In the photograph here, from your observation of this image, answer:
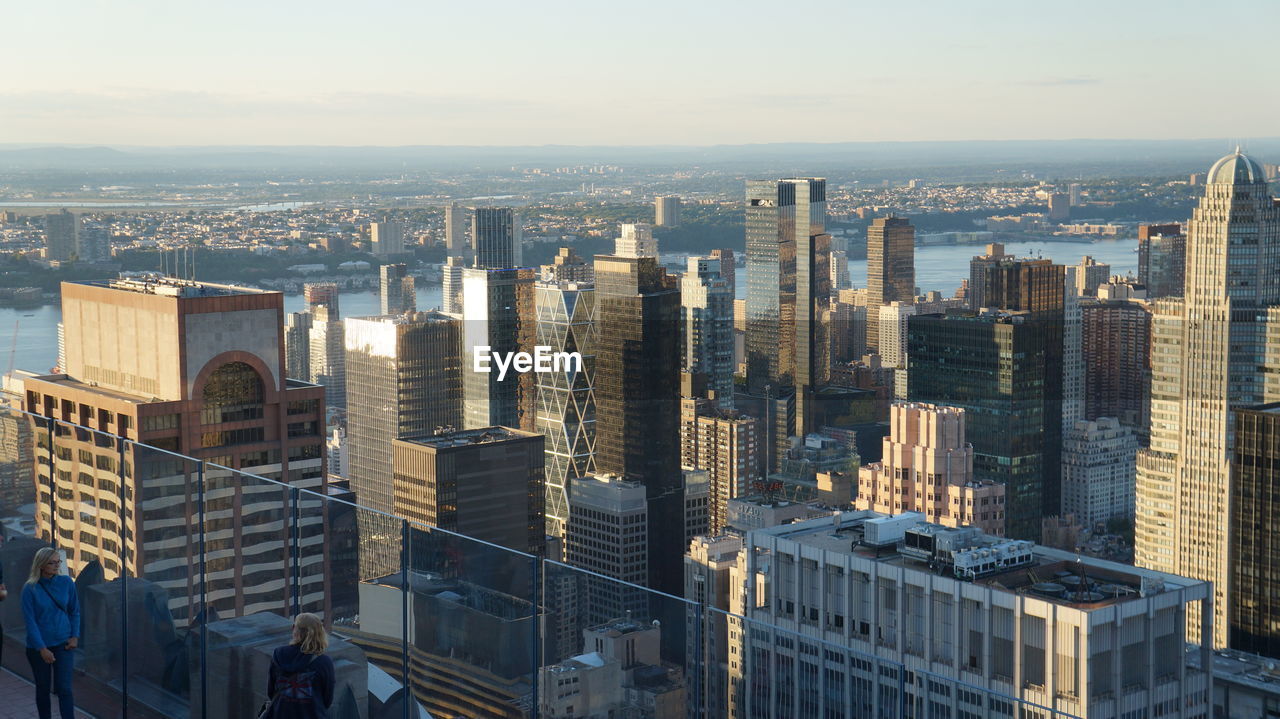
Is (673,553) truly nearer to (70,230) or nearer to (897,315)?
(70,230)

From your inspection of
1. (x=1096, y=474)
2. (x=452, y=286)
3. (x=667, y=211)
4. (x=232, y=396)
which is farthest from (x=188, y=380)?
(x=667, y=211)

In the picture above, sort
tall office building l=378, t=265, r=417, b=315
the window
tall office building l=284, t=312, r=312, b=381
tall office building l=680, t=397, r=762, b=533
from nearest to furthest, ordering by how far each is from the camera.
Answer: the window → tall office building l=680, t=397, r=762, b=533 → tall office building l=284, t=312, r=312, b=381 → tall office building l=378, t=265, r=417, b=315

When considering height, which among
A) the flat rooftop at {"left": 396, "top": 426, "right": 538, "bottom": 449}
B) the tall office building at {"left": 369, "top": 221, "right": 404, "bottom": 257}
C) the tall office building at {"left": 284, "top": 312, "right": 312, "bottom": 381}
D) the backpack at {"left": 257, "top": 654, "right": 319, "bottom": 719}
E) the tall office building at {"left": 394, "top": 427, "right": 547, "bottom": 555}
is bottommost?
the tall office building at {"left": 394, "top": 427, "right": 547, "bottom": 555}

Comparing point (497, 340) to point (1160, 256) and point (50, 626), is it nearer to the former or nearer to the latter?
point (1160, 256)

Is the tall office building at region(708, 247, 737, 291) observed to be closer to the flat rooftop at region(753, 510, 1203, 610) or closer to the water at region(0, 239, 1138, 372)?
the water at region(0, 239, 1138, 372)

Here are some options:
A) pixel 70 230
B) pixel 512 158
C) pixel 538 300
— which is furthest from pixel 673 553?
pixel 512 158

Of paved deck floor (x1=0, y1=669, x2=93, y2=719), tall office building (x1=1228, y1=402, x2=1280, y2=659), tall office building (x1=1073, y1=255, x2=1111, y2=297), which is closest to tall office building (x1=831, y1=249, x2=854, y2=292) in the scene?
tall office building (x1=1073, y1=255, x2=1111, y2=297)
